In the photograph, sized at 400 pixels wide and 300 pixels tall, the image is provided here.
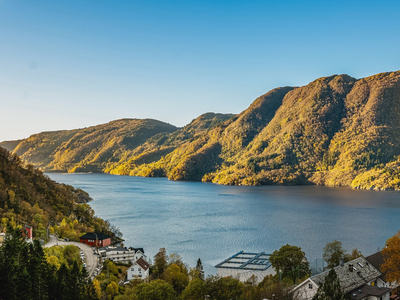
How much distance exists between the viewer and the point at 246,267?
49938 millimetres

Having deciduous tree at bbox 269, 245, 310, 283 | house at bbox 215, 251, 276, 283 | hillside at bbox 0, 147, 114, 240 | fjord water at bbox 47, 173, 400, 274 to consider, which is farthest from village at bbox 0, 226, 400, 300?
fjord water at bbox 47, 173, 400, 274

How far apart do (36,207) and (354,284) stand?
45381mm

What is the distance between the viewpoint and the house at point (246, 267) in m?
47.1

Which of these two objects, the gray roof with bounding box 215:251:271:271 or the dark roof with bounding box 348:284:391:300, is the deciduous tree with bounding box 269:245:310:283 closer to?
the dark roof with bounding box 348:284:391:300

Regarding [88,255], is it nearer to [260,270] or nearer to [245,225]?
[260,270]

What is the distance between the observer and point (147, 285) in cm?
3081

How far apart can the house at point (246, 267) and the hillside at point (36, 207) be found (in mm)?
21315

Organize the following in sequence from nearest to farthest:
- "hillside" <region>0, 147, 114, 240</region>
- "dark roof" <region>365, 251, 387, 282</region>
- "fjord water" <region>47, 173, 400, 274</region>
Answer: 1. "dark roof" <region>365, 251, 387, 282</region>
2. "hillside" <region>0, 147, 114, 240</region>
3. "fjord water" <region>47, 173, 400, 274</region>

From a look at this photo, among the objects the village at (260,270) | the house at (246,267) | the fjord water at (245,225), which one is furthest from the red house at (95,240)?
the house at (246,267)

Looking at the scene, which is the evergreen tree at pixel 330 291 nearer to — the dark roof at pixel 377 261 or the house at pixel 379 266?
the house at pixel 379 266

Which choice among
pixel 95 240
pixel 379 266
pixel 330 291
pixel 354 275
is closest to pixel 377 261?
pixel 379 266

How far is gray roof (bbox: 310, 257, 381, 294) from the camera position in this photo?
95.7 feet

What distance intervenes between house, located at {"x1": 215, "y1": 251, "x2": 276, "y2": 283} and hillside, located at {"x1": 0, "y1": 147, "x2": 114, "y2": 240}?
21315 millimetres

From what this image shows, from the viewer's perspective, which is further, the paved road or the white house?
the white house
